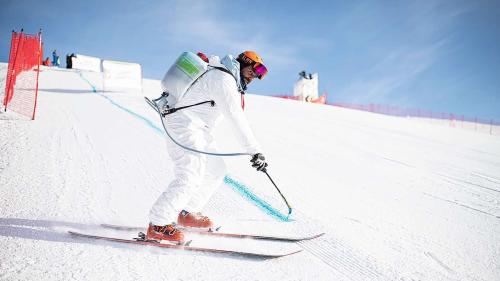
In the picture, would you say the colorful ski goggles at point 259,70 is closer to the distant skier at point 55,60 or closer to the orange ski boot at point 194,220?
the orange ski boot at point 194,220

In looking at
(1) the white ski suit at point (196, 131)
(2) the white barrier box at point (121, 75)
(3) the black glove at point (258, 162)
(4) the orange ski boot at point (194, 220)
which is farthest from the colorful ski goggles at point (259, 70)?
(2) the white barrier box at point (121, 75)

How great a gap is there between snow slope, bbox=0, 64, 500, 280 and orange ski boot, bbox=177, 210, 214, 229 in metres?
0.19

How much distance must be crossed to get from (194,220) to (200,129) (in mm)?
905

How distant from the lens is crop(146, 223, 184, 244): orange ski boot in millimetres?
2771

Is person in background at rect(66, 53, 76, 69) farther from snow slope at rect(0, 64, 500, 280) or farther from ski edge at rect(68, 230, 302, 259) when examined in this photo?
ski edge at rect(68, 230, 302, 259)

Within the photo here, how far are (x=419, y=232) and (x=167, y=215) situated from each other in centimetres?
263

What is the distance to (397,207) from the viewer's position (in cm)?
423

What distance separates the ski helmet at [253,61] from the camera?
300cm

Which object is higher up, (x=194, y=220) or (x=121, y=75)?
(x=121, y=75)

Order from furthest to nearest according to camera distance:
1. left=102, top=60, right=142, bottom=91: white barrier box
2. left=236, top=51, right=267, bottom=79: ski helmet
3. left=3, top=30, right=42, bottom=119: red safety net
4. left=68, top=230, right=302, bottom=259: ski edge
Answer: left=102, top=60, right=142, bottom=91: white barrier box → left=3, top=30, right=42, bottom=119: red safety net → left=236, top=51, right=267, bottom=79: ski helmet → left=68, top=230, right=302, bottom=259: ski edge

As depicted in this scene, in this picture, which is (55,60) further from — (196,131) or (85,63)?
(196,131)

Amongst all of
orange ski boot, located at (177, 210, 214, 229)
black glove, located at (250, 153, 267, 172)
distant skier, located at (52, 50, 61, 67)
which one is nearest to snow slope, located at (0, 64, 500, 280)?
orange ski boot, located at (177, 210, 214, 229)

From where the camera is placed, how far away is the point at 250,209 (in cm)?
371

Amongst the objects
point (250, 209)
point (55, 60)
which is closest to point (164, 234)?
point (250, 209)
